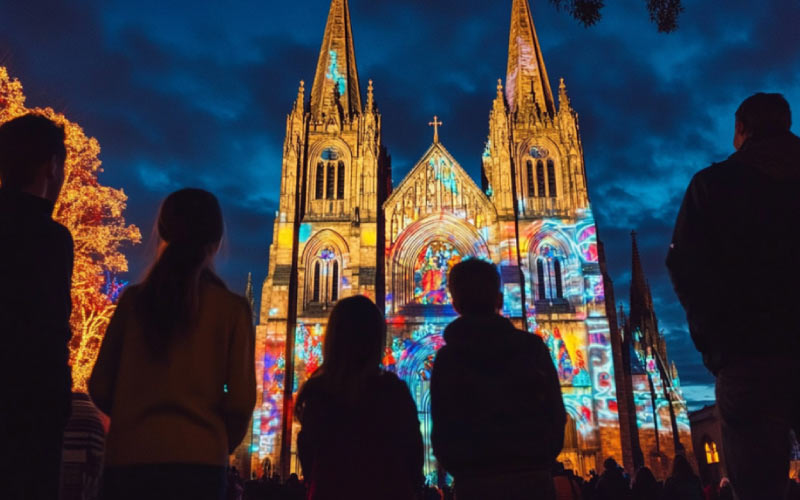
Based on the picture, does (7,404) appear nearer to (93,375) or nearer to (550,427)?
(93,375)

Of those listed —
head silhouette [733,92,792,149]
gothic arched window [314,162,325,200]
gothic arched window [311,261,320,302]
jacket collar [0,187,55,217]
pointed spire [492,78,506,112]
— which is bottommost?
jacket collar [0,187,55,217]

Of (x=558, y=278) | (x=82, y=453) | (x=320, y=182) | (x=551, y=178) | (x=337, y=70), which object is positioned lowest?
(x=82, y=453)

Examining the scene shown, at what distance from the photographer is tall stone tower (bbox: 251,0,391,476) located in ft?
82.4

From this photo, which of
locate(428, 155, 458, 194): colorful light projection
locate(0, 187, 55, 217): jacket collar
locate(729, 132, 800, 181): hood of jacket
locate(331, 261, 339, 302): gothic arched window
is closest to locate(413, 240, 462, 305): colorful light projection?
locate(428, 155, 458, 194): colorful light projection

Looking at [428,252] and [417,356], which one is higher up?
[428,252]

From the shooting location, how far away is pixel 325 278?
27.4 meters

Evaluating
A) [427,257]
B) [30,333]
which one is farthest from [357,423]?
[427,257]

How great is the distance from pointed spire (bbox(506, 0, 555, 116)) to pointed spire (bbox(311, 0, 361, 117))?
805 centimetres

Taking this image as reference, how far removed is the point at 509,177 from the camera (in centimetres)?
2848

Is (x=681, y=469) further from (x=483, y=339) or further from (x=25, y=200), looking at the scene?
(x=25, y=200)

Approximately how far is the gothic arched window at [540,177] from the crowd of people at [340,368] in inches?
1046

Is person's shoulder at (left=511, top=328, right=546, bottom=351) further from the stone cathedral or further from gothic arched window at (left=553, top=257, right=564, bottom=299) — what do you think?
gothic arched window at (left=553, top=257, right=564, bottom=299)

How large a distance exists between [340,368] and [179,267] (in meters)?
0.84

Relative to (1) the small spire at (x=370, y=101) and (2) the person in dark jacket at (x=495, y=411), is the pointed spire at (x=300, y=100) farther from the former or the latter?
(2) the person in dark jacket at (x=495, y=411)
